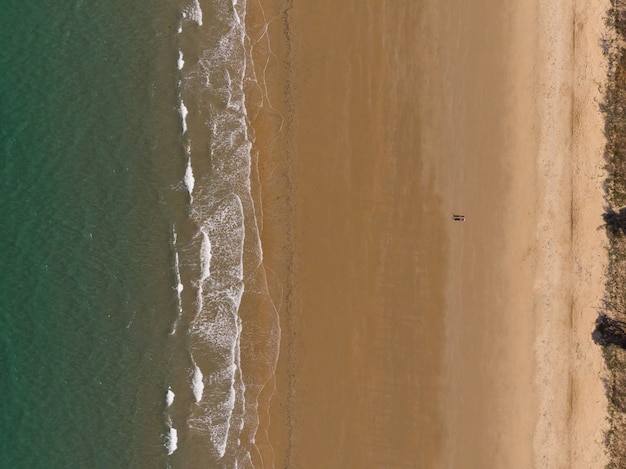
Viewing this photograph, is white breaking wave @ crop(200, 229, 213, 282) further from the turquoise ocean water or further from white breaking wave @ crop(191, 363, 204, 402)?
white breaking wave @ crop(191, 363, 204, 402)

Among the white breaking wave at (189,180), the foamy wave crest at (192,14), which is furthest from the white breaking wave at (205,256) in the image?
the foamy wave crest at (192,14)

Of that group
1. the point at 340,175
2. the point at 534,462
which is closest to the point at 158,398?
the point at 340,175

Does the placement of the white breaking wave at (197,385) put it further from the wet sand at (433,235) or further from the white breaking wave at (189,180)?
the white breaking wave at (189,180)

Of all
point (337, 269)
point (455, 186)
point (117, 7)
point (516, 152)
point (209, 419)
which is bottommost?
point (209, 419)

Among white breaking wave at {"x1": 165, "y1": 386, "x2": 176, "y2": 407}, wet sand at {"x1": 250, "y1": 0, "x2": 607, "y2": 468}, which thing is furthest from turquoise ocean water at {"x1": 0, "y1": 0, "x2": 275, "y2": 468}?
wet sand at {"x1": 250, "y1": 0, "x2": 607, "y2": 468}

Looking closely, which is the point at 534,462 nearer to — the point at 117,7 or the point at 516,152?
the point at 516,152

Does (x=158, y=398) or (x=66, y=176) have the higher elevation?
(x=66, y=176)
